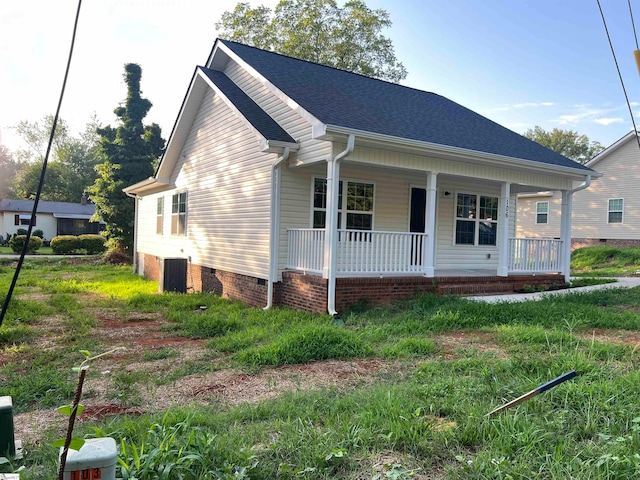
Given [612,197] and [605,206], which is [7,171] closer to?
[605,206]

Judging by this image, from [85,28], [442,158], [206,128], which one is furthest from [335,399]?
[206,128]

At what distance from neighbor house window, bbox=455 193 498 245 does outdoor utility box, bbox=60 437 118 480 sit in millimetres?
11268

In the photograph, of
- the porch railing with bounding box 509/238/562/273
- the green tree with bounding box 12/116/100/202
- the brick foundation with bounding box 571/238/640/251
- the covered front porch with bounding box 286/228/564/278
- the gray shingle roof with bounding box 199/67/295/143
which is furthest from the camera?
the green tree with bounding box 12/116/100/202

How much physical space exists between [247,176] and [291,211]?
153 cm

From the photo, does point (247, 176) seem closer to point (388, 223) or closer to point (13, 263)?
point (388, 223)

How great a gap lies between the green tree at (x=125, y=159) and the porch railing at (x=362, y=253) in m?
17.3

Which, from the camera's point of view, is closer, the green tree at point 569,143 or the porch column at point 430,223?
the porch column at point 430,223

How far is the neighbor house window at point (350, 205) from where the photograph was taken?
32.9ft

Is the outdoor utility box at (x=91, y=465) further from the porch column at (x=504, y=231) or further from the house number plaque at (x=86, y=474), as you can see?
the porch column at (x=504, y=231)

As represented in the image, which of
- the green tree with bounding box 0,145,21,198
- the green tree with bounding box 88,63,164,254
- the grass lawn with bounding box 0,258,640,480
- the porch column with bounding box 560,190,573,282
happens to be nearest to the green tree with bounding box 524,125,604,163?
the green tree with bounding box 88,63,164,254

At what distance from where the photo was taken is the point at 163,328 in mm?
7902

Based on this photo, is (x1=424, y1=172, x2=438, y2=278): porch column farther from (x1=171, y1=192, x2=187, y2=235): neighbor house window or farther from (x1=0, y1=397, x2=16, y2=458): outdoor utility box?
(x1=171, y1=192, x2=187, y2=235): neighbor house window

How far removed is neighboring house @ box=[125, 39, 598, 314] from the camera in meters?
8.69

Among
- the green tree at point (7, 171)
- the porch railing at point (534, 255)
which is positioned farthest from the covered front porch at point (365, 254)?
the green tree at point (7, 171)
